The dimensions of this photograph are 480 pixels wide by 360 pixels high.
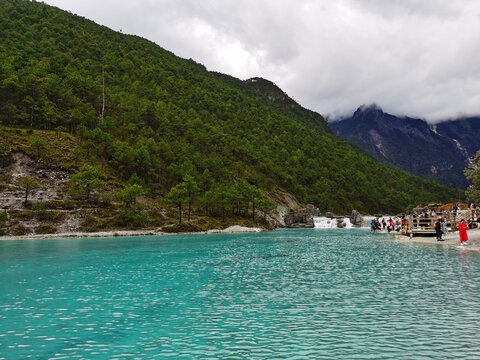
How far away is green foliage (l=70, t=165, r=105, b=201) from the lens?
9006cm

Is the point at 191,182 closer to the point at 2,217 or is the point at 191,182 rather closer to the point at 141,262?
the point at 2,217

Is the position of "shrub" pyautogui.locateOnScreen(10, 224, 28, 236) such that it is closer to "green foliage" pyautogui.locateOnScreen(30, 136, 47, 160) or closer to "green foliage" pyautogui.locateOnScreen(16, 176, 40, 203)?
"green foliage" pyautogui.locateOnScreen(16, 176, 40, 203)

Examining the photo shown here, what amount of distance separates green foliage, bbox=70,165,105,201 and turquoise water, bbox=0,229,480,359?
62.0 metres

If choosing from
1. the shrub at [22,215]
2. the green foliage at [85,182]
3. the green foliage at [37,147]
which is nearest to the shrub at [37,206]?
the shrub at [22,215]

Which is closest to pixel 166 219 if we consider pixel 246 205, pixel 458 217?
pixel 246 205

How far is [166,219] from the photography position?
99125mm

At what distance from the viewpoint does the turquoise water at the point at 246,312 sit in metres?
12.3

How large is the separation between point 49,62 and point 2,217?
94159 mm

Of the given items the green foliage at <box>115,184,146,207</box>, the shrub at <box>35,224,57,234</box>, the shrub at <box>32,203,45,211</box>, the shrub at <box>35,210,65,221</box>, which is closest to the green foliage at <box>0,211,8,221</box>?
the shrub at <box>32,203,45,211</box>

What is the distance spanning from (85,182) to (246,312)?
84.3 metres

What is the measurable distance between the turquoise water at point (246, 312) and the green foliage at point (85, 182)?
203ft

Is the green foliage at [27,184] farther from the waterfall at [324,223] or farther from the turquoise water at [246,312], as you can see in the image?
the waterfall at [324,223]

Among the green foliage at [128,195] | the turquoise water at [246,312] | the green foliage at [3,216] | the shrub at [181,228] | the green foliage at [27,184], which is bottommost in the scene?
the turquoise water at [246,312]

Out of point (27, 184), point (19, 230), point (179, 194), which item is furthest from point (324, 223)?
point (19, 230)
